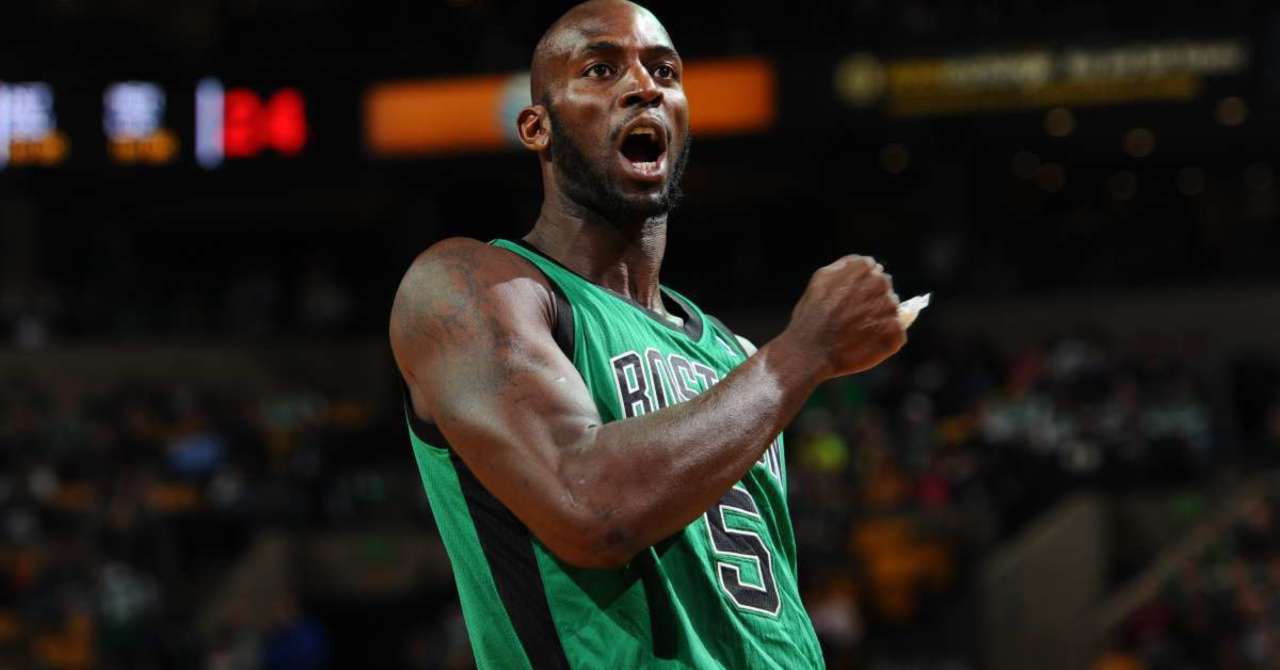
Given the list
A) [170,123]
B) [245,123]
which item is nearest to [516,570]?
[245,123]

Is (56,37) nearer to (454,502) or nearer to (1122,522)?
(1122,522)

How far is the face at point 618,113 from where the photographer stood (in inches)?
120

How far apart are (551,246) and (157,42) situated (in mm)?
22560

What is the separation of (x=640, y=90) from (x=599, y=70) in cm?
9

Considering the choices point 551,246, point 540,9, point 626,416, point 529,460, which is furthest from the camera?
→ point 540,9

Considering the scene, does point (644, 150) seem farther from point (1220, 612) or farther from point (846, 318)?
point (1220, 612)

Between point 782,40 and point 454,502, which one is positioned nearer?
point 454,502

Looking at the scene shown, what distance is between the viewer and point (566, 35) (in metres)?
3.12

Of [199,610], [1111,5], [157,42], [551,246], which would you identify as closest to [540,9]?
[157,42]

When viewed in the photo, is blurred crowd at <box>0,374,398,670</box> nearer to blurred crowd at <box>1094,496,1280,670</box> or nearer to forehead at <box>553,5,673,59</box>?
blurred crowd at <box>1094,496,1280,670</box>

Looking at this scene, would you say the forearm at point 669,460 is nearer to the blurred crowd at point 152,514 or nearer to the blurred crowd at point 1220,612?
the blurred crowd at point 1220,612

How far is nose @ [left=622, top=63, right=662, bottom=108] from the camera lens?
3025mm

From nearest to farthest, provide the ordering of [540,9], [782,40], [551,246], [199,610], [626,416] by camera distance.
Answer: [626,416] < [551,246] < [199,610] < [782,40] < [540,9]

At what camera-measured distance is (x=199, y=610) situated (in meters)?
17.4
